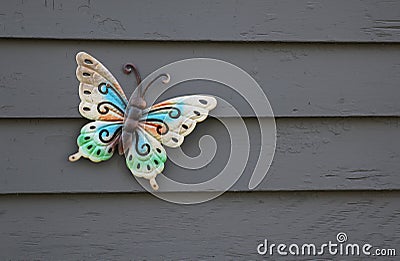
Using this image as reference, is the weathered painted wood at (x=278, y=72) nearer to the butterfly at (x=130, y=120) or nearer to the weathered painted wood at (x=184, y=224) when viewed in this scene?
the butterfly at (x=130, y=120)

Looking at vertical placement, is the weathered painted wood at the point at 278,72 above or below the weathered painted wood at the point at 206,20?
below

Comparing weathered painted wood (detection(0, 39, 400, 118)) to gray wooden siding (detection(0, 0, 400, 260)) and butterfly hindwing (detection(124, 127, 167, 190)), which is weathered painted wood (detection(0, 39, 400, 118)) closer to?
gray wooden siding (detection(0, 0, 400, 260))

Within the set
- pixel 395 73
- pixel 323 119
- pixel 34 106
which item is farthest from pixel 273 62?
pixel 34 106

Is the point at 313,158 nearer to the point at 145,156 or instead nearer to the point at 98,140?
the point at 145,156

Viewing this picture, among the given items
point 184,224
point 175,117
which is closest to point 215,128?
point 175,117

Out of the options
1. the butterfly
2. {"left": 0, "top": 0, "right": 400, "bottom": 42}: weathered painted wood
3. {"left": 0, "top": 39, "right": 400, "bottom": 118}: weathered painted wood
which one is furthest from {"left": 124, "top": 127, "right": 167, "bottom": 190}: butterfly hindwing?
{"left": 0, "top": 0, "right": 400, "bottom": 42}: weathered painted wood

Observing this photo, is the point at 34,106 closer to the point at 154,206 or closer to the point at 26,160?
the point at 26,160

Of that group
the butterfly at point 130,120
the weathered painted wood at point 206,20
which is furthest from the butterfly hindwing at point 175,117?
the weathered painted wood at point 206,20
